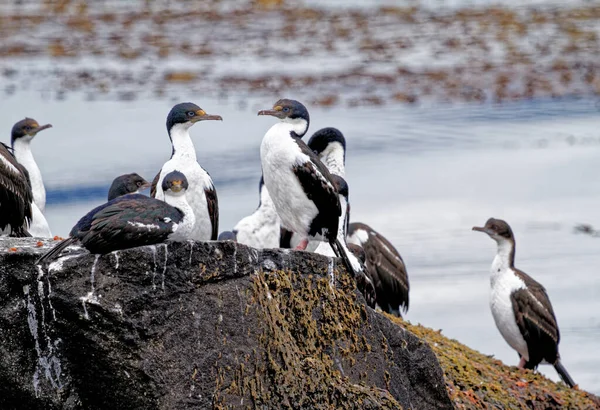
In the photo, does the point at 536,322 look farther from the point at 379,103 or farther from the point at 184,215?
the point at 379,103

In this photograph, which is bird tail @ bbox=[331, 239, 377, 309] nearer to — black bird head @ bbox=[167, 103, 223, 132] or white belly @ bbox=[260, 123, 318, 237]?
white belly @ bbox=[260, 123, 318, 237]

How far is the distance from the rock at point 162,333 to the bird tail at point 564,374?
504cm

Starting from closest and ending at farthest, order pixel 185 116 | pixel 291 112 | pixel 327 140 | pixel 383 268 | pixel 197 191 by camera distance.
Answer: pixel 291 112, pixel 197 191, pixel 185 116, pixel 327 140, pixel 383 268

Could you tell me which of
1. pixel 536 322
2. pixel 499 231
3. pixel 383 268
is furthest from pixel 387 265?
pixel 536 322

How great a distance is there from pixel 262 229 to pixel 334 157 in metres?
2.00

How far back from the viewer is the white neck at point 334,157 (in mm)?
11766

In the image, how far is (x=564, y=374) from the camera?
42.7ft

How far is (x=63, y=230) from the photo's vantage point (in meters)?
17.7

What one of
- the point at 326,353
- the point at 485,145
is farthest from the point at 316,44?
the point at 326,353

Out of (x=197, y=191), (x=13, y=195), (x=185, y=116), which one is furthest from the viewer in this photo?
(x=13, y=195)

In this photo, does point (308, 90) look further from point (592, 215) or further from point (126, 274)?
point (126, 274)

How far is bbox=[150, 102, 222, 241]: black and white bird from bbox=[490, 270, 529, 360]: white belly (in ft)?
15.2

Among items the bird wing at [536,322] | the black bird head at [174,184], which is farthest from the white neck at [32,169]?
the bird wing at [536,322]

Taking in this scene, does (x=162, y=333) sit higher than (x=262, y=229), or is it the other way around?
(x=162, y=333)
